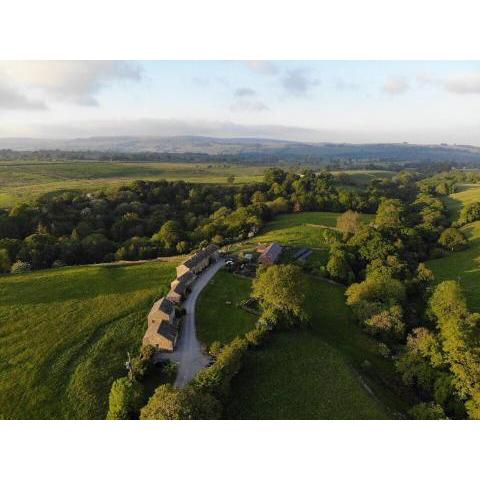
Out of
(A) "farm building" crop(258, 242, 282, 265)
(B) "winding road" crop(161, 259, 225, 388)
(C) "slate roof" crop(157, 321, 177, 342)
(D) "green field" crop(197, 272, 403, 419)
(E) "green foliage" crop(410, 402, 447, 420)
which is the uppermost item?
(A) "farm building" crop(258, 242, 282, 265)

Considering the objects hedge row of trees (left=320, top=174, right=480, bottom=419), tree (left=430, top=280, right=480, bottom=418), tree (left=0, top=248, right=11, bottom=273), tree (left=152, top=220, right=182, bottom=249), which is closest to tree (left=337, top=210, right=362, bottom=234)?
hedge row of trees (left=320, top=174, right=480, bottom=419)

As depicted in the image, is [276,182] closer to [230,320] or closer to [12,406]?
[230,320]

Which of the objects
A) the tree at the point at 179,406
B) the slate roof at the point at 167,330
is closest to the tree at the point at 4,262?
the slate roof at the point at 167,330

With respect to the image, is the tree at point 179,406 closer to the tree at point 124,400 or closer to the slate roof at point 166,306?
the tree at point 124,400

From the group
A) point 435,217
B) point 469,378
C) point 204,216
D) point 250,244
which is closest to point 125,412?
point 469,378

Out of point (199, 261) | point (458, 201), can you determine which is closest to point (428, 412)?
point (199, 261)

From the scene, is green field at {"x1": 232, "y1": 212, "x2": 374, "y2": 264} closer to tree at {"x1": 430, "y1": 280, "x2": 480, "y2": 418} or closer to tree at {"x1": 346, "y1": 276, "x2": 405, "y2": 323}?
tree at {"x1": 346, "y1": 276, "x2": 405, "y2": 323}
